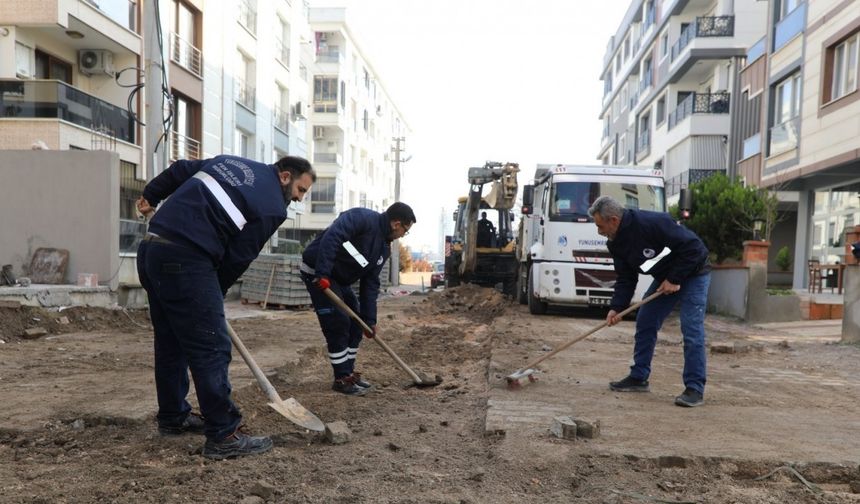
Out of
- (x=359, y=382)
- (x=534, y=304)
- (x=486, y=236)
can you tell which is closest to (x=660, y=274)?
(x=359, y=382)

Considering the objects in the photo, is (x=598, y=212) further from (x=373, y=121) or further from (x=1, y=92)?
(x=373, y=121)

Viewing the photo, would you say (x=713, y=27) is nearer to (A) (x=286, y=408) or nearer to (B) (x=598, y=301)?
(B) (x=598, y=301)

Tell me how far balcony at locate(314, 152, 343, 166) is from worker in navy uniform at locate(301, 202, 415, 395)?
105 feet

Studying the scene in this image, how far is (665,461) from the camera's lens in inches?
138

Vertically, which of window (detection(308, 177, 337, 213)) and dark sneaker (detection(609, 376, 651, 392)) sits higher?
window (detection(308, 177, 337, 213))

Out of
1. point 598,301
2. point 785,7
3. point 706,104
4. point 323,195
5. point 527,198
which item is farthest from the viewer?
point 323,195

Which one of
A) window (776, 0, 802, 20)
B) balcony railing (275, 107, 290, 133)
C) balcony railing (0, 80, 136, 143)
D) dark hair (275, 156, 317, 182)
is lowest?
dark hair (275, 156, 317, 182)

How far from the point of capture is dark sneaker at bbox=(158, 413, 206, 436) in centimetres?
393

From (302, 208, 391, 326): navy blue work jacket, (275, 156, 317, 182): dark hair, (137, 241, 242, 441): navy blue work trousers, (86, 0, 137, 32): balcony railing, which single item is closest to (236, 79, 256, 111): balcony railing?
(86, 0, 137, 32): balcony railing

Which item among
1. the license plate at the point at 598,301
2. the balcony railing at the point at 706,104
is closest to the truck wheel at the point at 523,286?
the license plate at the point at 598,301

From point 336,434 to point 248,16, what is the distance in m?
20.8

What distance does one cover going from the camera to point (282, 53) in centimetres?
2584

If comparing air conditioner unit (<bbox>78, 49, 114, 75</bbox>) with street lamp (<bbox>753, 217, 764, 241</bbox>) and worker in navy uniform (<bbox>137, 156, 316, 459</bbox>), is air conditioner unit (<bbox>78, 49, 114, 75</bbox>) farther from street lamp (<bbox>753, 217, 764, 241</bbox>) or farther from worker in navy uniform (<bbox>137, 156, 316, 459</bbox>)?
street lamp (<bbox>753, 217, 764, 241</bbox>)

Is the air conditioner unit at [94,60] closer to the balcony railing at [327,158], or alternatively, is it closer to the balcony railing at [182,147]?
the balcony railing at [182,147]
